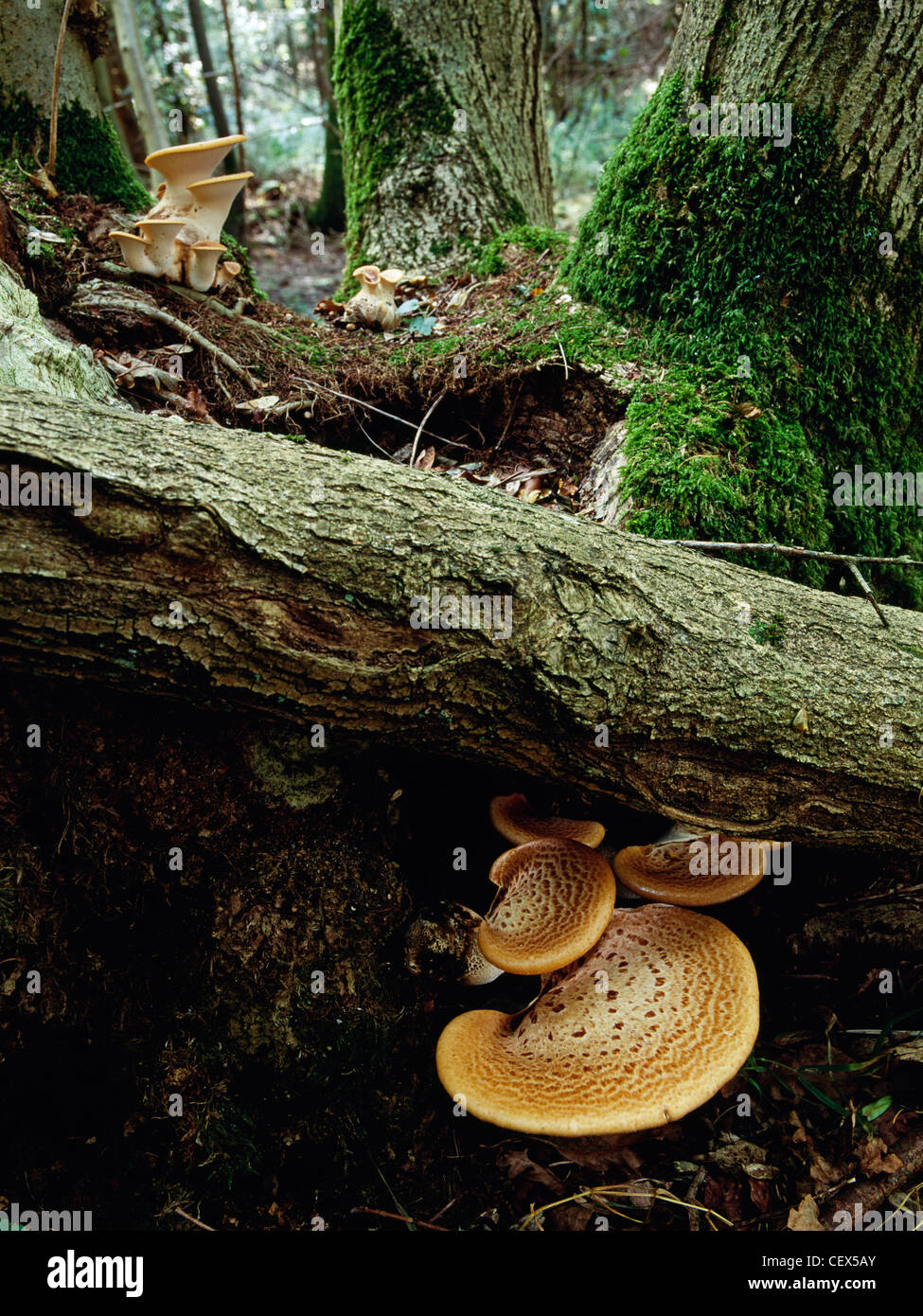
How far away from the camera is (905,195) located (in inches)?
129

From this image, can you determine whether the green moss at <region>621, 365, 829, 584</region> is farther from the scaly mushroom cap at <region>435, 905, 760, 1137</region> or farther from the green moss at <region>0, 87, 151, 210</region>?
the green moss at <region>0, 87, 151, 210</region>

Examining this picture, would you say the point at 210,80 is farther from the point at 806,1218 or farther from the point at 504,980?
the point at 806,1218

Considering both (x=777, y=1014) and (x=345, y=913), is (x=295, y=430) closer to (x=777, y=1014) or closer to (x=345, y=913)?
(x=345, y=913)

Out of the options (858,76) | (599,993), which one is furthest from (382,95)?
(599,993)

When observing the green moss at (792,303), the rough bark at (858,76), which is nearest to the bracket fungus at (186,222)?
the green moss at (792,303)

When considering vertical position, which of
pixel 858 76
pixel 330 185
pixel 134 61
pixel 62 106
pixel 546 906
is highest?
pixel 330 185

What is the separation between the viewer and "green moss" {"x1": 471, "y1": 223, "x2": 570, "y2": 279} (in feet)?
16.3

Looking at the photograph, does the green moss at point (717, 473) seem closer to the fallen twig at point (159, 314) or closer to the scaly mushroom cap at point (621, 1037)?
the scaly mushroom cap at point (621, 1037)

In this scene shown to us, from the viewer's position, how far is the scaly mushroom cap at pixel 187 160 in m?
3.56

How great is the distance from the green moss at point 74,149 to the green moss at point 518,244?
2131 millimetres

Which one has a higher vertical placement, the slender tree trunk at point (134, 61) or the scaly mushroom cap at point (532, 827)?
the slender tree trunk at point (134, 61)

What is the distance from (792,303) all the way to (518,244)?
7.80 feet

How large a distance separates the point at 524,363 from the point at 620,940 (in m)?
2.74

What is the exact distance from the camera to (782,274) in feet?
11.0
